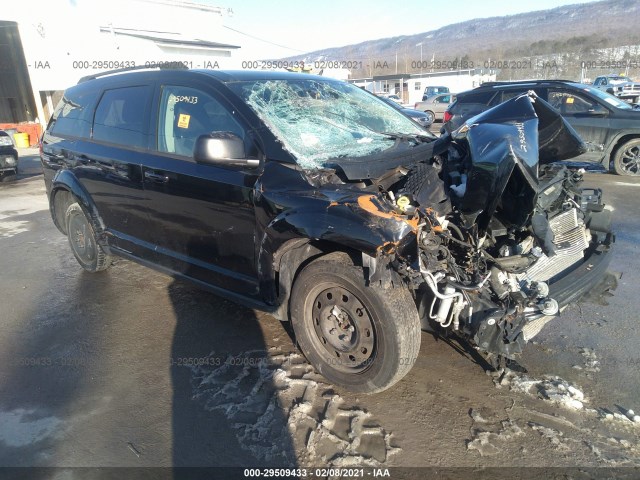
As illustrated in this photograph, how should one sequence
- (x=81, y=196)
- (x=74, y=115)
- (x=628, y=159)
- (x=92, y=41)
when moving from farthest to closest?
(x=92, y=41)
(x=628, y=159)
(x=74, y=115)
(x=81, y=196)

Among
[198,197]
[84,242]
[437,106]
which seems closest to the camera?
[198,197]

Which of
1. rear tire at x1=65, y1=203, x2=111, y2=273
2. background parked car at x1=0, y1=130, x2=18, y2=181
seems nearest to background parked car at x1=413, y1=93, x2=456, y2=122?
background parked car at x1=0, y1=130, x2=18, y2=181

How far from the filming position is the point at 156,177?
3.67 m

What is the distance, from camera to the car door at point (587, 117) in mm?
8523

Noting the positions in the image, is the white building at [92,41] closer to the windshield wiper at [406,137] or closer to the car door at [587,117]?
the car door at [587,117]

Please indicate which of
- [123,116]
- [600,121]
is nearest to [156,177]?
[123,116]

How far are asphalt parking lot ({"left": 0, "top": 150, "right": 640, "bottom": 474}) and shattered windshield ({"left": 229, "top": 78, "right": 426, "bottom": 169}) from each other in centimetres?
147

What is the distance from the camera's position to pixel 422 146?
347cm

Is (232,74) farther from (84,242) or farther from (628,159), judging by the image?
(628,159)

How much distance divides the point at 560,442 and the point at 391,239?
4.58ft

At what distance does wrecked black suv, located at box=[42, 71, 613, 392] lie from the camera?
2.65 metres

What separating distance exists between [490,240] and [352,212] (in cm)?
96

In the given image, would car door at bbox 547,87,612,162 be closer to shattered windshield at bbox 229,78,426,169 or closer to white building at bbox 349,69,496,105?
shattered windshield at bbox 229,78,426,169

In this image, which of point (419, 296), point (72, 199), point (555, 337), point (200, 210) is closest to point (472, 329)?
point (419, 296)
